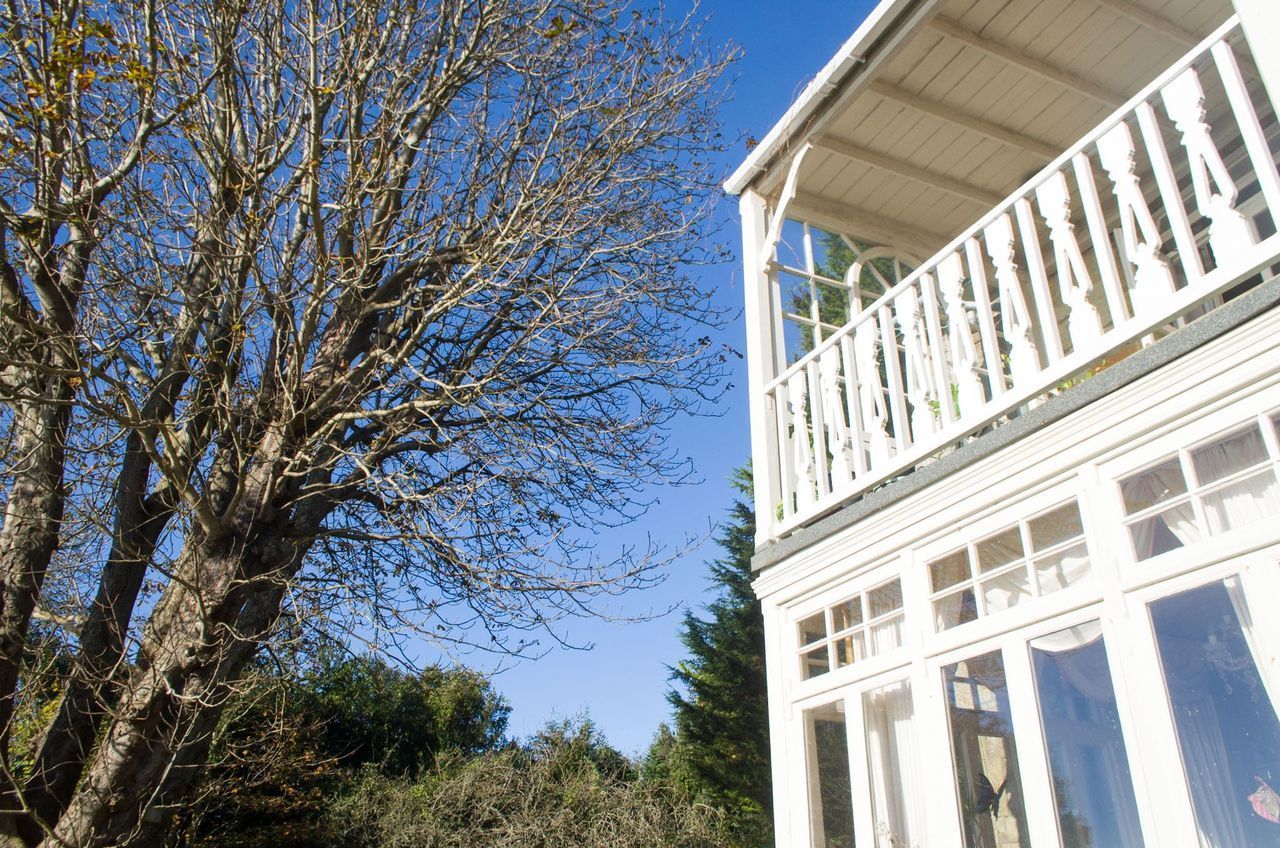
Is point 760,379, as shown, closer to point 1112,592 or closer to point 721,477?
point 1112,592

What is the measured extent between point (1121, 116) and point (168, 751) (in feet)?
18.0

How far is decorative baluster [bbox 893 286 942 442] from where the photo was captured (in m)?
4.27

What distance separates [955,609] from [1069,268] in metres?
1.46

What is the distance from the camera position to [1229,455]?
294 centimetres

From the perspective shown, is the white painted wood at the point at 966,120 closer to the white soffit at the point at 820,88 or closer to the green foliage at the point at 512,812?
the white soffit at the point at 820,88

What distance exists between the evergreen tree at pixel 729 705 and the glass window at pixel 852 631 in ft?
45.3

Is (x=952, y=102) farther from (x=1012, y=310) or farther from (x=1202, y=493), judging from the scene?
(x=1202, y=493)

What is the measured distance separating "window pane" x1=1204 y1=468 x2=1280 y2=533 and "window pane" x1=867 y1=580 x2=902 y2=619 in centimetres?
148

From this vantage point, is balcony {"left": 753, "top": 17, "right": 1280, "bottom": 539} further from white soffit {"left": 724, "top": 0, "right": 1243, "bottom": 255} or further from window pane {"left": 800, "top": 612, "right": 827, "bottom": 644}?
window pane {"left": 800, "top": 612, "right": 827, "bottom": 644}

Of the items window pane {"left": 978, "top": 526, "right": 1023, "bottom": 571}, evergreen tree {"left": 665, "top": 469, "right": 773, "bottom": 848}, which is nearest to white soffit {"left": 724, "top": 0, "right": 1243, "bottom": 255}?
window pane {"left": 978, "top": 526, "right": 1023, "bottom": 571}

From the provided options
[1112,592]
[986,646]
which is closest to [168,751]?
[986,646]

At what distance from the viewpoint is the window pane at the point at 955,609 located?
12.3 feet

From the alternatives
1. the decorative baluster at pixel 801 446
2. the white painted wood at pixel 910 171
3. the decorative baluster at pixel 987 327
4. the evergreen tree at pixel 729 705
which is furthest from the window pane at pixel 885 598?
the evergreen tree at pixel 729 705

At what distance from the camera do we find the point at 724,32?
7.60m
